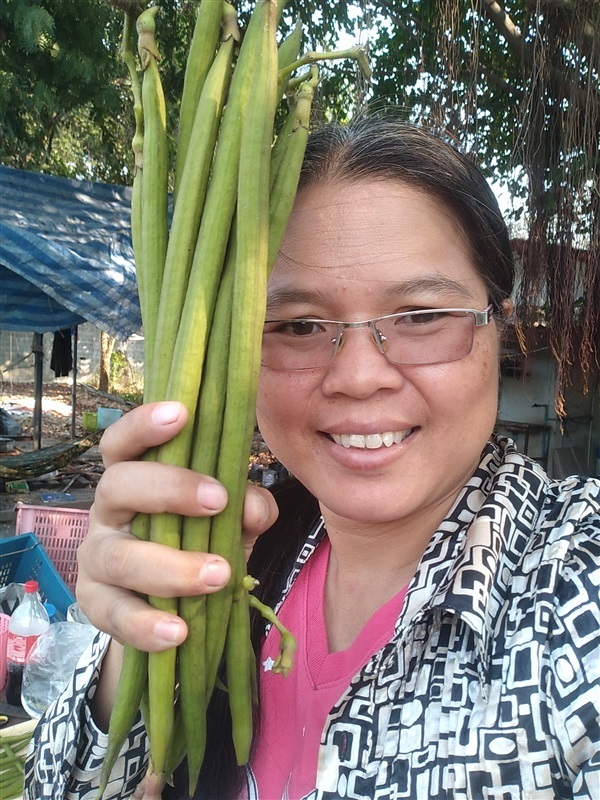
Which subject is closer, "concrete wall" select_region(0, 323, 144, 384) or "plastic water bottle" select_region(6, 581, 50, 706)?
"plastic water bottle" select_region(6, 581, 50, 706)

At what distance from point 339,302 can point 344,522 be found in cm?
48

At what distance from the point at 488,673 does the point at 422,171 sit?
934 millimetres

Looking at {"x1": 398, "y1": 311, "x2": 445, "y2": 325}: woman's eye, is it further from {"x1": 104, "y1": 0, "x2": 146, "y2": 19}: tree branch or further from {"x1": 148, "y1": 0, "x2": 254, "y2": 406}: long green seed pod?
{"x1": 104, "y1": 0, "x2": 146, "y2": 19}: tree branch

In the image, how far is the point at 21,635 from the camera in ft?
8.91

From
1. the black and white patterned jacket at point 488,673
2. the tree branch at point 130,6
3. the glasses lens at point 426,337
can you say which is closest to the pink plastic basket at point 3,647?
the black and white patterned jacket at point 488,673

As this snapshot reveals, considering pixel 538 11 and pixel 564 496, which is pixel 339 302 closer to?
pixel 564 496

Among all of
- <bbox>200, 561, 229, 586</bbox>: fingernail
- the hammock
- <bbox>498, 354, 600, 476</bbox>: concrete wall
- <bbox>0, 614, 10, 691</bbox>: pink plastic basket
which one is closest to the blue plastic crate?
<bbox>0, 614, 10, 691</bbox>: pink plastic basket

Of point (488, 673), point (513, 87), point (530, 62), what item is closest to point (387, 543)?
point (488, 673)

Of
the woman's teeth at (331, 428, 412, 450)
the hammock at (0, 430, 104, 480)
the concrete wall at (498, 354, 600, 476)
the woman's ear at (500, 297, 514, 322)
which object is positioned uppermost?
the woman's ear at (500, 297, 514, 322)

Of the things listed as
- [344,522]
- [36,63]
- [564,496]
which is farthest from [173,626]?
[36,63]

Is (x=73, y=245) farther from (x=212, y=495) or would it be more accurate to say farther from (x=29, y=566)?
(x=212, y=495)

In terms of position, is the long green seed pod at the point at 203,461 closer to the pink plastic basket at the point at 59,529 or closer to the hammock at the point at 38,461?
the pink plastic basket at the point at 59,529

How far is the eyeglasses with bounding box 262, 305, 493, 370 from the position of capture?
3.67 feet

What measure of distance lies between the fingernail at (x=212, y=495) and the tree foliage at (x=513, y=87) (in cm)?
285
